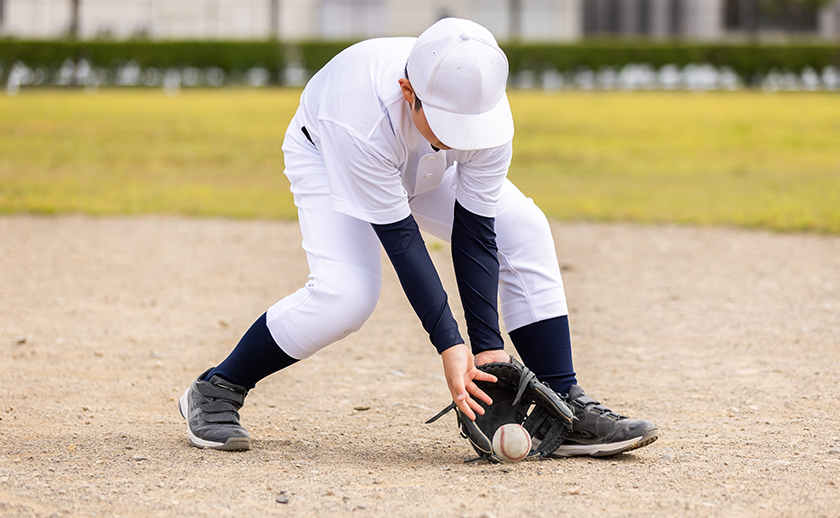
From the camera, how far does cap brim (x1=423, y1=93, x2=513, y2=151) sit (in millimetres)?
2553

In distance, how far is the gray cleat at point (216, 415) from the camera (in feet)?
10.2

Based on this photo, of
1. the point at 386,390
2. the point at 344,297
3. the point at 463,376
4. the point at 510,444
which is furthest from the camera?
the point at 386,390

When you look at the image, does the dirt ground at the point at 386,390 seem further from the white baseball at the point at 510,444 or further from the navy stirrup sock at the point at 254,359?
the navy stirrup sock at the point at 254,359

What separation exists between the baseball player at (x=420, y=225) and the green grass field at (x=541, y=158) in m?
5.89

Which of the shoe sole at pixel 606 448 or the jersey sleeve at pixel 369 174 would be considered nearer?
the jersey sleeve at pixel 369 174

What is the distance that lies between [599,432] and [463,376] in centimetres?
58

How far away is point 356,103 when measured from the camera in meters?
2.75

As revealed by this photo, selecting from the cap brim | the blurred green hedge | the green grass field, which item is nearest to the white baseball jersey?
the cap brim

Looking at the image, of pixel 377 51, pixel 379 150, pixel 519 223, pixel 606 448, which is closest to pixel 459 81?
pixel 379 150

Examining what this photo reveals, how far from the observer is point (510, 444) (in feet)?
9.85

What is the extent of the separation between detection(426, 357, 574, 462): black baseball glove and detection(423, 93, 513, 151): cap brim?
730mm

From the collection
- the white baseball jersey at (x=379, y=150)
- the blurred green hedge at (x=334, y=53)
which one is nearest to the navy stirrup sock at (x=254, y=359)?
the white baseball jersey at (x=379, y=150)

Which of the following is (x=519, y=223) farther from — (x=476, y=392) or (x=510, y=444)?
(x=510, y=444)

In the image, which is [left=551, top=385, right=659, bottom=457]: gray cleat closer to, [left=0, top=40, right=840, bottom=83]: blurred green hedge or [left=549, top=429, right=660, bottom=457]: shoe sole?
[left=549, top=429, right=660, bottom=457]: shoe sole
